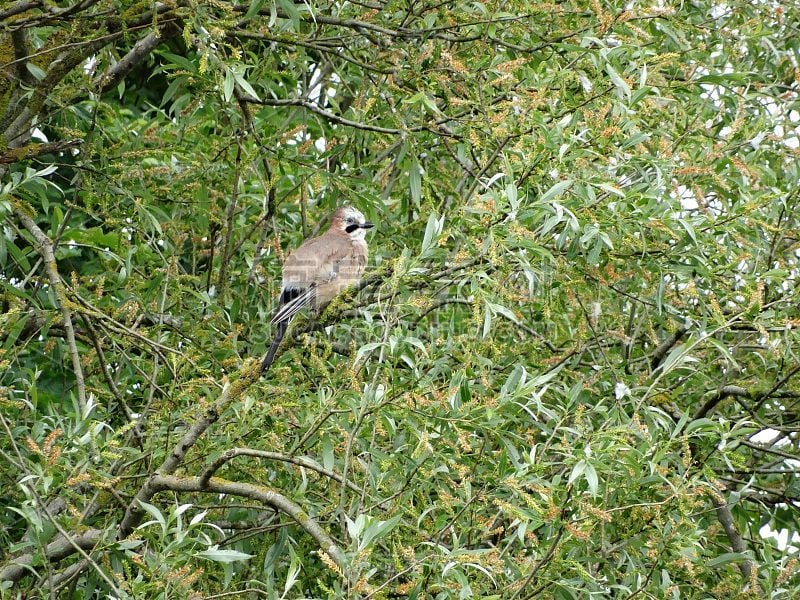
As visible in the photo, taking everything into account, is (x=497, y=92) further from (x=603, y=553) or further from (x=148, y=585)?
(x=148, y=585)

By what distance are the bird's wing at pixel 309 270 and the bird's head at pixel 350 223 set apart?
0.08 meters

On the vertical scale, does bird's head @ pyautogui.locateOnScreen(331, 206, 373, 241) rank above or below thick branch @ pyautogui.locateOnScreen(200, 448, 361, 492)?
below

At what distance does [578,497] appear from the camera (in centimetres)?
395

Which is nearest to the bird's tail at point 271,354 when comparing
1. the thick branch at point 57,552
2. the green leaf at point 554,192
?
the thick branch at point 57,552

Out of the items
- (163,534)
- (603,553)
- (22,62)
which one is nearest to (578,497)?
(603,553)

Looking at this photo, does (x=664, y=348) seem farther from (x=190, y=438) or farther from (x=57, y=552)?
(x=57, y=552)

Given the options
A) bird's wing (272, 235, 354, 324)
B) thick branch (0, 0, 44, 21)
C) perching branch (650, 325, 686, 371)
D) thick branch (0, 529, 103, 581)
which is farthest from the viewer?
bird's wing (272, 235, 354, 324)

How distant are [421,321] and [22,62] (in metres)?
2.64

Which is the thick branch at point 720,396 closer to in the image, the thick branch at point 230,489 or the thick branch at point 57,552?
the thick branch at point 230,489

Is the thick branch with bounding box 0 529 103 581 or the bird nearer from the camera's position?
the thick branch with bounding box 0 529 103 581

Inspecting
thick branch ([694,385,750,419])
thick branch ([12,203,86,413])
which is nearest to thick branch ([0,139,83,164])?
thick branch ([12,203,86,413])

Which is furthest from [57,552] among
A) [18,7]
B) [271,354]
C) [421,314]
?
[18,7]

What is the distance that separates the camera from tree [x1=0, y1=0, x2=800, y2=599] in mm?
4203

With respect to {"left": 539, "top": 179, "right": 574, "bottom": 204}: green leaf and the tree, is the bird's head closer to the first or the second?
the tree
